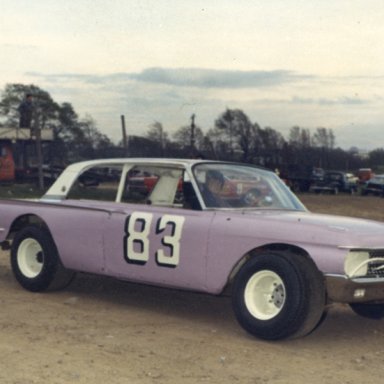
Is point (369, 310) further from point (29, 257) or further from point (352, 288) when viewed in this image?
point (29, 257)

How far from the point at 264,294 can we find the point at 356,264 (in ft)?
2.51

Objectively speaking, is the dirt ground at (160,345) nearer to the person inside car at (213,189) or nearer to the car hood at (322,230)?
the car hood at (322,230)

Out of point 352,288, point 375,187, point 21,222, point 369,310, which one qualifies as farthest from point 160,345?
point 375,187

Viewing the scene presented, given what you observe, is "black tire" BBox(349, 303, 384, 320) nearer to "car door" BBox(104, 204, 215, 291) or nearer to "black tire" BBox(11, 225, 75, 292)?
"car door" BBox(104, 204, 215, 291)

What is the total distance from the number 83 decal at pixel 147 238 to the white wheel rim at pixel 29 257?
1406 mm

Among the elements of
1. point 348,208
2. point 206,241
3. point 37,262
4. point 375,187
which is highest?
point 206,241

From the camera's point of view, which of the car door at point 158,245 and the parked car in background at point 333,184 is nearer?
the car door at point 158,245

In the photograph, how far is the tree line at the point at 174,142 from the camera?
63.7 m

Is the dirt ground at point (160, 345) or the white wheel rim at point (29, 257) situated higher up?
the white wheel rim at point (29, 257)

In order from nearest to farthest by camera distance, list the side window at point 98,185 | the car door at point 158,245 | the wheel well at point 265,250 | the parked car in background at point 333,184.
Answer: the wheel well at point 265,250
the car door at point 158,245
the side window at point 98,185
the parked car in background at point 333,184

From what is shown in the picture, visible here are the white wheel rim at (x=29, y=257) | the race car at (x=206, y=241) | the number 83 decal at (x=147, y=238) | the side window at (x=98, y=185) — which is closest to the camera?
the race car at (x=206, y=241)

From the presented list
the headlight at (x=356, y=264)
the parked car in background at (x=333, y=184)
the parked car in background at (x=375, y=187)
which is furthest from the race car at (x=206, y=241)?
the parked car in background at (x=333, y=184)

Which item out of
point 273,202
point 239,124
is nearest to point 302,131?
point 239,124

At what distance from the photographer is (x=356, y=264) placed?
5910 mm
